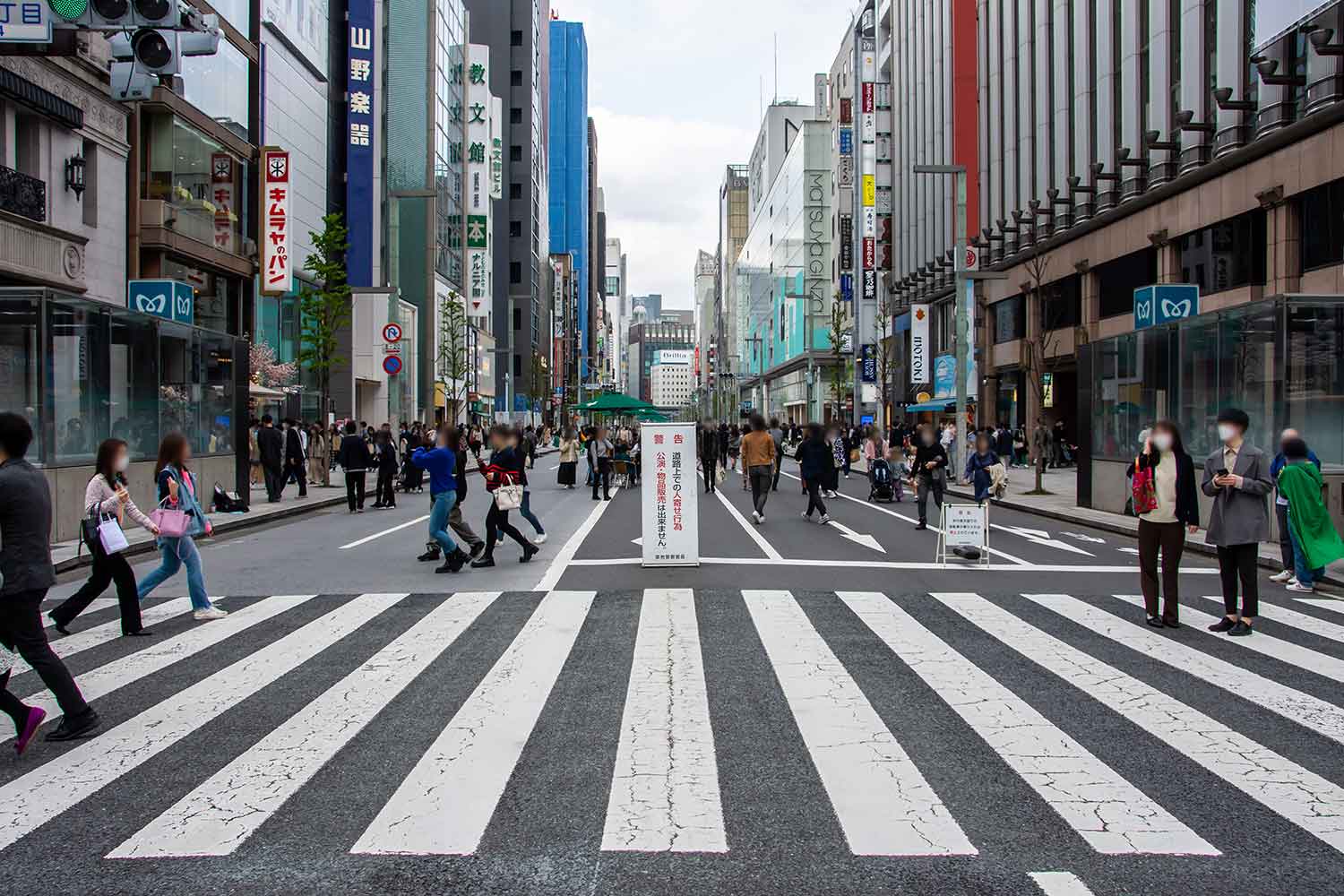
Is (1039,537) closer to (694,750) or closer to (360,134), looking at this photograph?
(694,750)

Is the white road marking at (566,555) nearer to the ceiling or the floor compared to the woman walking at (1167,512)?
nearer to the floor

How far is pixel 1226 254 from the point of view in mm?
26969

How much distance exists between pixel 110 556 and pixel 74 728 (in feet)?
9.09

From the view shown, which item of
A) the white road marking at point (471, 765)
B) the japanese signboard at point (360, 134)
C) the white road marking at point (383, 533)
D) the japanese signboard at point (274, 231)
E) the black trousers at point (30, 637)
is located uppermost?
the japanese signboard at point (360, 134)

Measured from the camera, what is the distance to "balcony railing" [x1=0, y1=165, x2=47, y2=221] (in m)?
20.1

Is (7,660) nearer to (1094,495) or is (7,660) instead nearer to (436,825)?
(436,825)

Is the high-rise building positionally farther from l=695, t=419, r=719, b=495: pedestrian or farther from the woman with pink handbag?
the woman with pink handbag

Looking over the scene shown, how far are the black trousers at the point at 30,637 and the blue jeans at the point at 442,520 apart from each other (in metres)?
6.60

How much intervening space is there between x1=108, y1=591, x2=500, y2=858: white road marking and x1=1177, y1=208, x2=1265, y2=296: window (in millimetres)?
24436

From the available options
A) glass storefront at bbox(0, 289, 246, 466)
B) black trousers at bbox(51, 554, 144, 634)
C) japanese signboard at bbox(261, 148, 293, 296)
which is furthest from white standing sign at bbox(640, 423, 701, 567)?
japanese signboard at bbox(261, 148, 293, 296)

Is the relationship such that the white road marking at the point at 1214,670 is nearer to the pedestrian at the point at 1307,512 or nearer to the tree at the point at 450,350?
the pedestrian at the point at 1307,512

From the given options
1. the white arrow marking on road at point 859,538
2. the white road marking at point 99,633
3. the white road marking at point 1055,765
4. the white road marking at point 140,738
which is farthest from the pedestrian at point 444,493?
the white road marking at point 1055,765

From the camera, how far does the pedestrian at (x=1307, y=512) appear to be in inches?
399

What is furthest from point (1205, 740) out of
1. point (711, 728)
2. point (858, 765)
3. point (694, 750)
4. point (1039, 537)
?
point (1039, 537)
